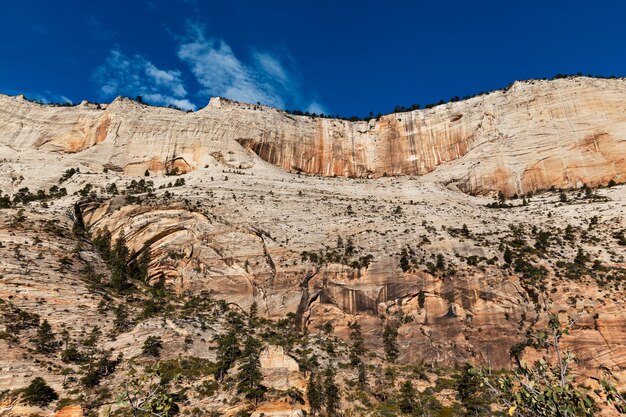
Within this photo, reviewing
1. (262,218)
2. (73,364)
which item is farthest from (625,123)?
(73,364)

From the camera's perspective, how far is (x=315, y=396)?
87.8 ft

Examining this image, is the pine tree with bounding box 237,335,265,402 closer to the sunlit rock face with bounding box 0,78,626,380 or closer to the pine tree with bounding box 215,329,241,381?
the pine tree with bounding box 215,329,241,381

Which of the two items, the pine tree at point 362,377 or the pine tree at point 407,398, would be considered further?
the pine tree at point 362,377

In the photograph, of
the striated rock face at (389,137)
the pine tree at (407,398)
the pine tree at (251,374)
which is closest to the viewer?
the pine tree at (251,374)

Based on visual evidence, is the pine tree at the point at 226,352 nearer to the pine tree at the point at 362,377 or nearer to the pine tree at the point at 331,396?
the pine tree at the point at 331,396

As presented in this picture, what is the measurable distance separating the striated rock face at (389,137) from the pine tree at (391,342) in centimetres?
3591

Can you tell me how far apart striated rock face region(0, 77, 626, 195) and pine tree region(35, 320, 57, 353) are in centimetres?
4206

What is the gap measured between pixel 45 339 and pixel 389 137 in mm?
62639

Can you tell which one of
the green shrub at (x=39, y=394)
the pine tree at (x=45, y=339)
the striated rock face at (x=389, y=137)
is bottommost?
the green shrub at (x=39, y=394)

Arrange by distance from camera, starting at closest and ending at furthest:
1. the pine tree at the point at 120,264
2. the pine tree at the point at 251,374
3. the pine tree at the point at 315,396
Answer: the pine tree at the point at 251,374 < the pine tree at the point at 315,396 < the pine tree at the point at 120,264

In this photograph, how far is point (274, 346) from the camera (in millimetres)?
30703

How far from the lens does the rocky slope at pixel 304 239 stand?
30.8 meters

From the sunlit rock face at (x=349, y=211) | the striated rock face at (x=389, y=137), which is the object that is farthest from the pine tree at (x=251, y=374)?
the striated rock face at (x=389, y=137)

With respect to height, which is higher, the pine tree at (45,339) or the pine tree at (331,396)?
the pine tree at (45,339)
